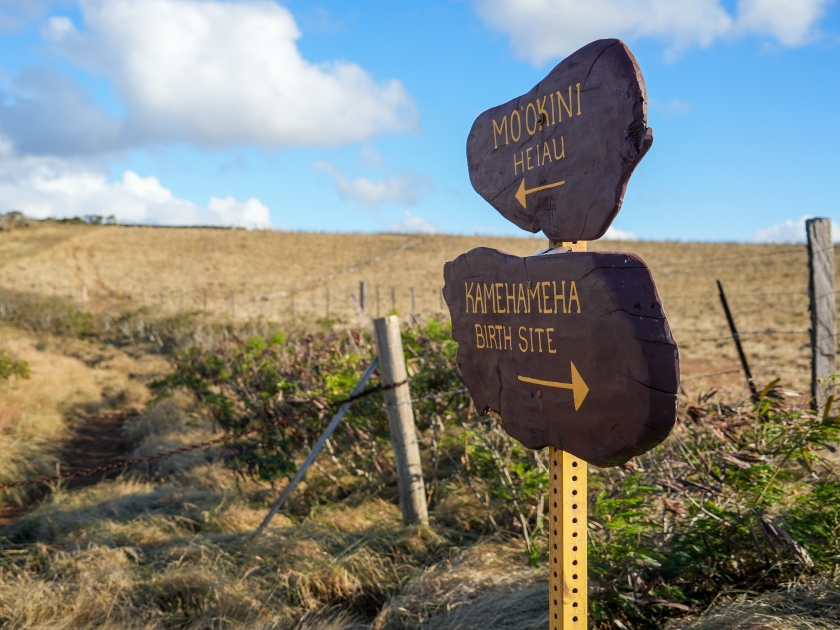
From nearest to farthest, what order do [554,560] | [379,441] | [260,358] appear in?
1. [554,560]
2. [379,441]
3. [260,358]

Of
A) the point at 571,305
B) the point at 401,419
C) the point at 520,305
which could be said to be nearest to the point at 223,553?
the point at 401,419

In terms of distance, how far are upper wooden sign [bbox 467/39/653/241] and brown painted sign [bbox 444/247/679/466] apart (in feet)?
0.59

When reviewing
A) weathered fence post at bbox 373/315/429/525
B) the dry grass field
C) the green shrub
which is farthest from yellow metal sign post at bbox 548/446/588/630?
the dry grass field

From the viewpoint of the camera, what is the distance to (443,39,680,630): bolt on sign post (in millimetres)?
1805

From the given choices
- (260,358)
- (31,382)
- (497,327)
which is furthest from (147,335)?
(497,327)

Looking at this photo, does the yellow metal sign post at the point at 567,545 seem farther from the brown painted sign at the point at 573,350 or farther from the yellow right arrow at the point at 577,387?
the yellow right arrow at the point at 577,387

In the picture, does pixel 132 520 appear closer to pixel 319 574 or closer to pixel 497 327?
pixel 319 574

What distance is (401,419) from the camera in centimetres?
437

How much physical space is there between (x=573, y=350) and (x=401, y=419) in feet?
8.27

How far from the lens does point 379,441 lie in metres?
5.54

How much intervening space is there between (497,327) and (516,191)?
496mm

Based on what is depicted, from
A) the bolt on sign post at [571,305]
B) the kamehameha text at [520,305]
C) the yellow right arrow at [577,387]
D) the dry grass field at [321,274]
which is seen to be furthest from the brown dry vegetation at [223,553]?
the dry grass field at [321,274]

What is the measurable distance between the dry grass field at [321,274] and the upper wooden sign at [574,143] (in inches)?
446

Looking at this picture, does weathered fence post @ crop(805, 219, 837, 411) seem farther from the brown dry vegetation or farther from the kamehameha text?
the kamehameha text
